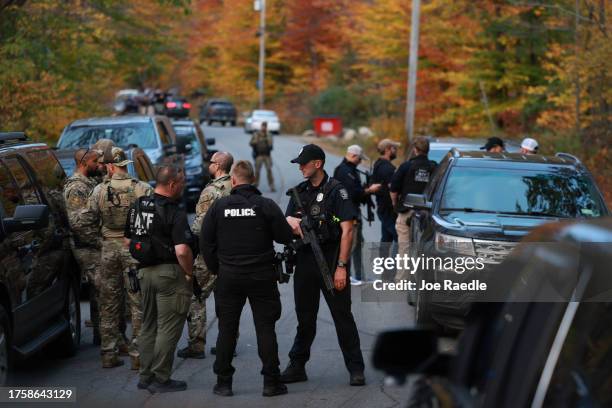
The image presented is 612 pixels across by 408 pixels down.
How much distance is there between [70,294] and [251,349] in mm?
1736

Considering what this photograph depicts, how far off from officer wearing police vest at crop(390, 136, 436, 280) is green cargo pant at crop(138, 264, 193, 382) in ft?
15.1

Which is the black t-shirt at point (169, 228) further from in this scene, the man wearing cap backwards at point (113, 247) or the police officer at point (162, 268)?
the man wearing cap backwards at point (113, 247)

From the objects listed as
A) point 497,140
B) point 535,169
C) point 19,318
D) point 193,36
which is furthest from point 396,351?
point 193,36

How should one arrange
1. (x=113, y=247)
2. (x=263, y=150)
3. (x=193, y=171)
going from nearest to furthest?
(x=113, y=247), (x=193, y=171), (x=263, y=150)

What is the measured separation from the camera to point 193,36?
80.8m

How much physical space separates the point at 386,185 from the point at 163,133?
7823 millimetres

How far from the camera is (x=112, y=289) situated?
337 inches

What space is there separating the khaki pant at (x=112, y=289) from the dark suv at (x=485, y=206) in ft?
8.73

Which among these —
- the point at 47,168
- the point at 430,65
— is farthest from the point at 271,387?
the point at 430,65

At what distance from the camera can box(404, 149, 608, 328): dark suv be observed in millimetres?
8672

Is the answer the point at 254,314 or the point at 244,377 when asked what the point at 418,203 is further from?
the point at 254,314

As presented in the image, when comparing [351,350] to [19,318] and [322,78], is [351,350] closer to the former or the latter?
[19,318]

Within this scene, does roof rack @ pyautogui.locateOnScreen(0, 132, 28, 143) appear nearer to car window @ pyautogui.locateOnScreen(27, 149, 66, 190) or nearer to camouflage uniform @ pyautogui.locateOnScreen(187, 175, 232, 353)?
car window @ pyautogui.locateOnScreen(27, 149, 66, 190)

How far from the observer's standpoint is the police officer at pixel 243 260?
7363 millimetres
